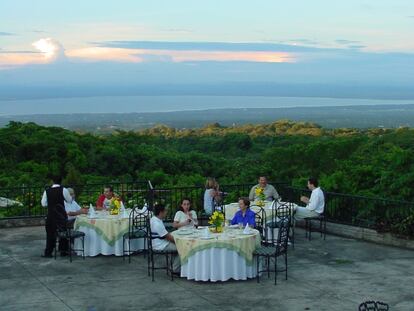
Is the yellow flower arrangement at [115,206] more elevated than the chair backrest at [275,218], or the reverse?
the yellow flower arrangement at [115,206]

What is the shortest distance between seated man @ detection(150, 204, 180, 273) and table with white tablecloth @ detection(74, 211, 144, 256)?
1964 millimetres

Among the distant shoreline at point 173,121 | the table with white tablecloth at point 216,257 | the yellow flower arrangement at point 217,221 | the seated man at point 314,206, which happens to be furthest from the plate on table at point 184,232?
the distant shoreline at point 173,121

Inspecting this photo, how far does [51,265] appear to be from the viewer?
13008mm

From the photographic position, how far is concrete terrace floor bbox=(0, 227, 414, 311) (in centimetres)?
1025

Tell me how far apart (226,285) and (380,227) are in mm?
5099

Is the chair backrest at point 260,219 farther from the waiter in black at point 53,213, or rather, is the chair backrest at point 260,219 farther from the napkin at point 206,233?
the waiter in black at point 53,213

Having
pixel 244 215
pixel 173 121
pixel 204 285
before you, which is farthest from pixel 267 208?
pixel 173 121

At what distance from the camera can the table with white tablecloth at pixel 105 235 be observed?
45.1ft

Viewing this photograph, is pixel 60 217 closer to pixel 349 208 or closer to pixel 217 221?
pixel 217 221

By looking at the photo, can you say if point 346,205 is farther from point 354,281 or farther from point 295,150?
point 295,150

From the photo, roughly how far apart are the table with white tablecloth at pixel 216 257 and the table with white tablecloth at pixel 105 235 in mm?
2411

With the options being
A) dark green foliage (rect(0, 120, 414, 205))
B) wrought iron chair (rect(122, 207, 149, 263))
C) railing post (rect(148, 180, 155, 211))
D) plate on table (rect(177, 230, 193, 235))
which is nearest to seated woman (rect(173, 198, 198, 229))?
plate on table (rect(177, 230, 193, 235))

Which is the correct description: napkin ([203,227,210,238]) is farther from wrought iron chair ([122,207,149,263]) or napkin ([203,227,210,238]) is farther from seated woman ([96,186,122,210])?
seated woman ([96,186,122,210])

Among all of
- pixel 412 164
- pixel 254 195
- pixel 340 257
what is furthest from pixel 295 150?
pixel 340 257
